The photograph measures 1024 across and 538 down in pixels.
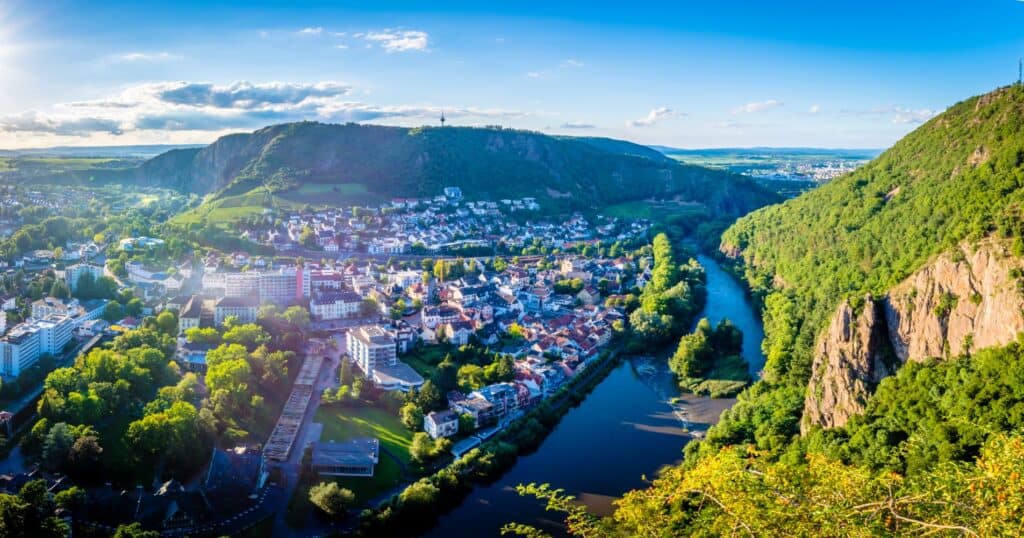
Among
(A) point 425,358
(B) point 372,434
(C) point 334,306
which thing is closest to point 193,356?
(A) point 425,358

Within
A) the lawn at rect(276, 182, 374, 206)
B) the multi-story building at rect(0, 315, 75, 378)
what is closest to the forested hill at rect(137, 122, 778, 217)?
the lawn at rect(276, 182, 374, 206)

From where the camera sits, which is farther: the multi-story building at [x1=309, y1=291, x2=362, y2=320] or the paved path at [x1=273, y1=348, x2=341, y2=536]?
the multi-story building at [x1=309, y1=291, x2=362, y2=320]

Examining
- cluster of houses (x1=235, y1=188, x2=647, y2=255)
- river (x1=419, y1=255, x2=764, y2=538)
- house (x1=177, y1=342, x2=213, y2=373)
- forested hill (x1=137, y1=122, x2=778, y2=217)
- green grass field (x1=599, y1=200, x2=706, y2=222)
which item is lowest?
river (x1=419, y1=255, x2=764, y2=538)

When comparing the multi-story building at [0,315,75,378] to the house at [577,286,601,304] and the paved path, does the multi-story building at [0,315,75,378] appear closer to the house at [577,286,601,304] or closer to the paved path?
the paved path

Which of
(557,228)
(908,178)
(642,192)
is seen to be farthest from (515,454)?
(642,192)

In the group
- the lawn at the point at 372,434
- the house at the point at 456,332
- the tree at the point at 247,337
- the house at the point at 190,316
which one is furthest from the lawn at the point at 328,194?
the lawn at the point at 372,434

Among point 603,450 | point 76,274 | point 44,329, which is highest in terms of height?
point 76,274

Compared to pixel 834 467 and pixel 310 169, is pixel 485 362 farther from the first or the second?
pixel 310 169

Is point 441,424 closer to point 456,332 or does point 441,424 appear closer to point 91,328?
point 456,332
